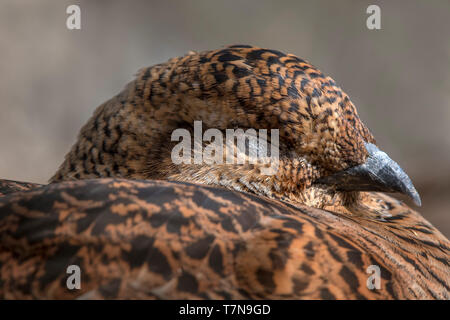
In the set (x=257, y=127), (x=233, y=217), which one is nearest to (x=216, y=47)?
(x=257, y=127)

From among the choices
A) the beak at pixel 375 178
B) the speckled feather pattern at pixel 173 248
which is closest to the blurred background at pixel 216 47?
the beak at pixel 375 178

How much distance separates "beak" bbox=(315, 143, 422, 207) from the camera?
1.97 meters

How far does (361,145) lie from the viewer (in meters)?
2.02

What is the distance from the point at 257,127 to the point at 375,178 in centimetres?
45

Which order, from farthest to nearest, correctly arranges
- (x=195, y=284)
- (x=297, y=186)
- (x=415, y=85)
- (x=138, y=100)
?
(x=415, y=85) < (x=138, y=100) < (x=297, y=186) < (x=195, y=284)


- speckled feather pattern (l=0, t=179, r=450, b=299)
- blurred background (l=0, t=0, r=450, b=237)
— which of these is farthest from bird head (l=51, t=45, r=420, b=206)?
blurred background (l=0, t=0, r=450, b=237)

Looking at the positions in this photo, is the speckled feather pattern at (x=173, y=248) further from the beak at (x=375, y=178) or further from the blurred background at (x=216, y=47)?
the blurred background at (x=216, y=47)

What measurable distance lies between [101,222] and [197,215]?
0.73 feet

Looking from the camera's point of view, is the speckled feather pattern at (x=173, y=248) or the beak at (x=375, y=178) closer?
the speckled feather pattern at (x=173, y=248)

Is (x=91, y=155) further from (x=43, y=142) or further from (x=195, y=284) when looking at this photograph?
(x=43, y=142)

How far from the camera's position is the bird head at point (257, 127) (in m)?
1.96

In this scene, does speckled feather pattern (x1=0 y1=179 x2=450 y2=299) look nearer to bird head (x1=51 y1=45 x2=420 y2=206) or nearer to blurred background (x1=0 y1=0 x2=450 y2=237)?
bird head (x1=51 y1=45 x2=420 y2=206)

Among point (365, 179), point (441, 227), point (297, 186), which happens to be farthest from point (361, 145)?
point (441, 227)

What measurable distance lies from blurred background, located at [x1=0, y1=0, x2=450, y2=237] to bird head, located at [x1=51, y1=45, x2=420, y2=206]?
2983mm
